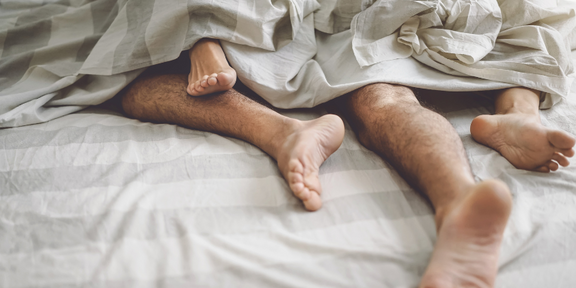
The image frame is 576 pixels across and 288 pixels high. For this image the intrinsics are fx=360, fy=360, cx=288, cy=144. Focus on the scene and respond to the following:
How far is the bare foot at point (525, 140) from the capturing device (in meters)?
0.63

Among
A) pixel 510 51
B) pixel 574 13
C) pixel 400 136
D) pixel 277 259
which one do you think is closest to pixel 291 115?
pixel 400 136

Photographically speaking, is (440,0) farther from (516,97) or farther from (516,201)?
(516,201)

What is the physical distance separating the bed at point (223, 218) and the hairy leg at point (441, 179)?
4 cm

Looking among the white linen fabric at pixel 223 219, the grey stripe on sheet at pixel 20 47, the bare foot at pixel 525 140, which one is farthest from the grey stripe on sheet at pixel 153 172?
the grey stripe on sheet at pixel 20 47

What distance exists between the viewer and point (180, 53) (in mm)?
876

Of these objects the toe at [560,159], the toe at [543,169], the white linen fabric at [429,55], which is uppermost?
the white linen fabric at [429,55]

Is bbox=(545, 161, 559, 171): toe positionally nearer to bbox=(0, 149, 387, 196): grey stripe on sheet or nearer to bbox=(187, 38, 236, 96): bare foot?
bbox=(0, 149, 387, 196): grey stripe on sheet

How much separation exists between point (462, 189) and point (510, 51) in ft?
1.73

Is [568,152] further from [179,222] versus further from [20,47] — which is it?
[20,47]

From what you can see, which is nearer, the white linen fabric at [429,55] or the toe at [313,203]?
the toe at [313,203]

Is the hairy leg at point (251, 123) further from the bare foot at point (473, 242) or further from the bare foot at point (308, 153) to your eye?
the bare foot at point (473, 242)

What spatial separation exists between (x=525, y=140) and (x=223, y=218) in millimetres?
562

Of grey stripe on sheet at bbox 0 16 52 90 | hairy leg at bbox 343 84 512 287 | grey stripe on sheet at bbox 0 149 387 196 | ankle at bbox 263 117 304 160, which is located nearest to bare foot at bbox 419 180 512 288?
hairy leg at bbox 343 84 512 287

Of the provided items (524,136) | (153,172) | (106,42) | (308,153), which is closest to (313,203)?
(308,153)
